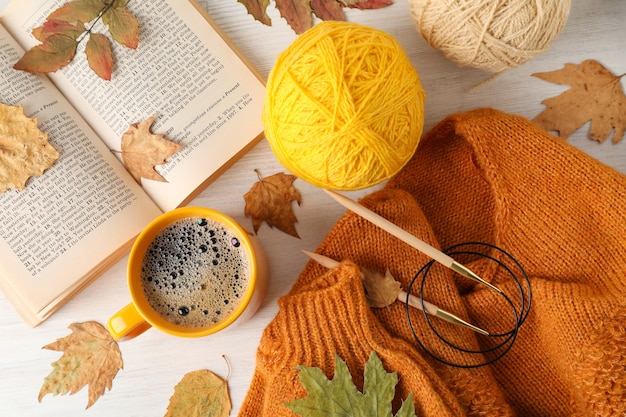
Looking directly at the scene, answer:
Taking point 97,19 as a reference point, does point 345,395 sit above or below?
below

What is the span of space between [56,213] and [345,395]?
431mm

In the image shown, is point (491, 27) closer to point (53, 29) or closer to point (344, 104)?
point (344, 104)

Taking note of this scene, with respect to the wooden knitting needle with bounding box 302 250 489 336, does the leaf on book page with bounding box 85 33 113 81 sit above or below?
above

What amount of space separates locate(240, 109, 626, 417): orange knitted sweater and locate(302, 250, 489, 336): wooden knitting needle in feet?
0.05

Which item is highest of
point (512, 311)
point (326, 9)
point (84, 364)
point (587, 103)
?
point (326, 9)

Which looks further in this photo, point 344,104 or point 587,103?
point 587,103

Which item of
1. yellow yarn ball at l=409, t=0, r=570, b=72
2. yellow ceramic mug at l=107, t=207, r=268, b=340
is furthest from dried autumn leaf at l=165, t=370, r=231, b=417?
yellow yarn ball at l=409, t=0, r=570, b=72

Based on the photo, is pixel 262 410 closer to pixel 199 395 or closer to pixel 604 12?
pixel 199 395

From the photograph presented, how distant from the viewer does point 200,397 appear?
752 millimetres

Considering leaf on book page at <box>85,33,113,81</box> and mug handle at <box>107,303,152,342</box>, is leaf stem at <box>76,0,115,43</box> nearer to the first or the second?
leaf on book page at <box>85,33,113,81</box>

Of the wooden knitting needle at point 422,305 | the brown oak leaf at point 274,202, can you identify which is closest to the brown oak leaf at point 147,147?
the brown oak leaf at point 274,202

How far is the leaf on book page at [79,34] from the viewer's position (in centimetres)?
71

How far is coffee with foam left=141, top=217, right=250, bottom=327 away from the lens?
2.19 ft

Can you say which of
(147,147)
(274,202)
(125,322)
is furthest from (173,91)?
(125,322)
